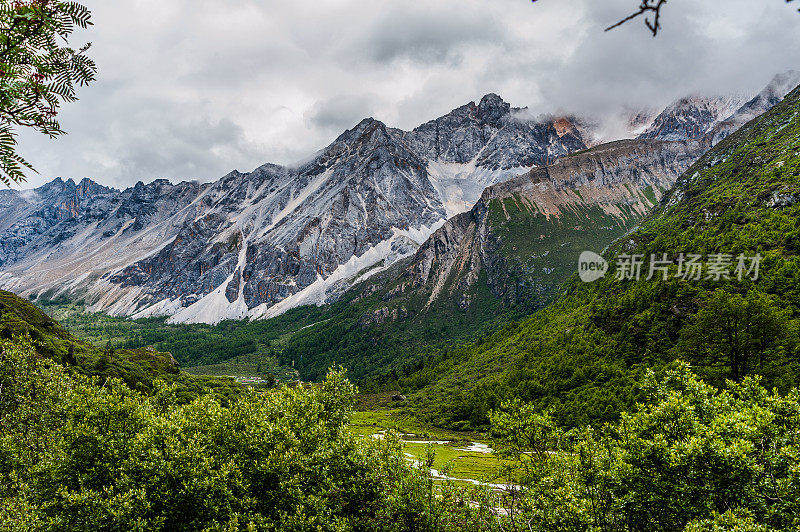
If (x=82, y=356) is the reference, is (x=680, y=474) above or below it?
above

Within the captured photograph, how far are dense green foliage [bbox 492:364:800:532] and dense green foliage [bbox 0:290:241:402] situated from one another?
5860cm

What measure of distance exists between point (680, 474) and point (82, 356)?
104m

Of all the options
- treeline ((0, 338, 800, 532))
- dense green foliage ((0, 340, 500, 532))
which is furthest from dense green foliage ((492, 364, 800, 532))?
dense green foliage ((0, 340, 500, 532))

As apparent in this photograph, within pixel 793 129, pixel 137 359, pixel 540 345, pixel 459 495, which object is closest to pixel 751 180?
pixel 793 129

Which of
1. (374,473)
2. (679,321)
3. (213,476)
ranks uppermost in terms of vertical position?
(679,321)

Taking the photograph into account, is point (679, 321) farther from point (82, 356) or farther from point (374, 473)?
point (82, 356)

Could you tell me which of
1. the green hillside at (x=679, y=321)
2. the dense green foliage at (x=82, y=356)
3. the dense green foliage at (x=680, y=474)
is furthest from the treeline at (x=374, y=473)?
the green hillside at (x=679, y=321)

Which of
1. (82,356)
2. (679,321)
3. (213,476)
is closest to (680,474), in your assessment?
(213,476)

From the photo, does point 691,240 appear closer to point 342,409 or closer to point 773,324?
point 773,324

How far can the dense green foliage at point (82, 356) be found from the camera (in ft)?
237

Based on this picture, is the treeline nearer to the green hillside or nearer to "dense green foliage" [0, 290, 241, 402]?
"dense green foliage" [0, 290, 241, 402]

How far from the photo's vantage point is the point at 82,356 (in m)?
82.1

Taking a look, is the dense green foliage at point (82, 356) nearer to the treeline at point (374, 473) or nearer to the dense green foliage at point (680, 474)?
the treeline at point (374, 473)

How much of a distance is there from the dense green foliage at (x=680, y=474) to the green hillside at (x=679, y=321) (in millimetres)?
48569
